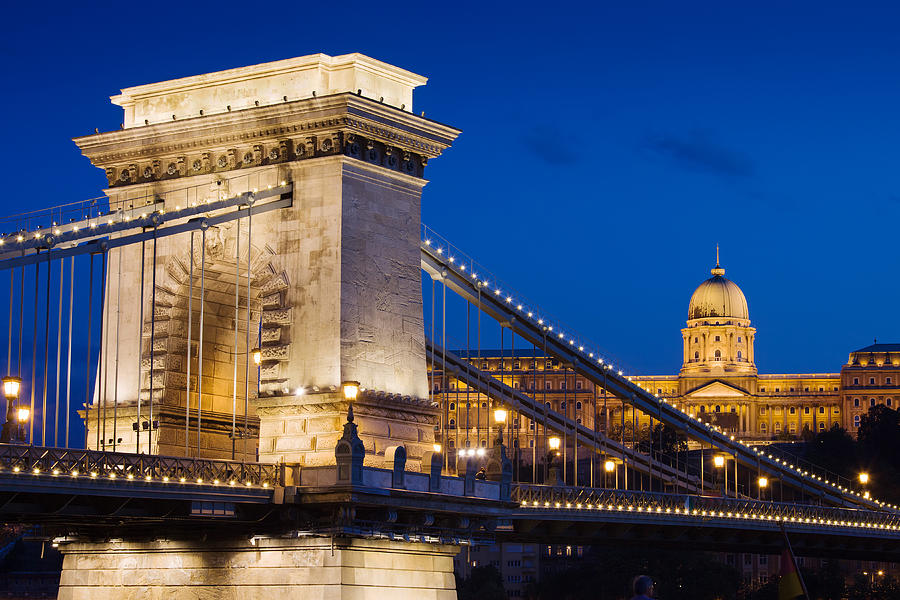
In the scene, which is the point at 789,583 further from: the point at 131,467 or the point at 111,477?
the point at 131,467

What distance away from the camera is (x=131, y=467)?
137 ft

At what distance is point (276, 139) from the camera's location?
169ft

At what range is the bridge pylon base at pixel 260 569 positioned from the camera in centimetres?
4731

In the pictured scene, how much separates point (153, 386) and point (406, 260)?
29.4ft

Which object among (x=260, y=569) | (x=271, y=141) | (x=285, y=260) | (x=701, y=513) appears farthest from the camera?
(x=701, y=513)

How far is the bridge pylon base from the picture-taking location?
47.3m

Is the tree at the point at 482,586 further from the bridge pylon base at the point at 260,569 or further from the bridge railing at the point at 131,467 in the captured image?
the bridge railing at the point at 131,467

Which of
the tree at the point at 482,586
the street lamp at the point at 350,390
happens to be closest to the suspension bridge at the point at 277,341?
the street lamp at the point at 350,390

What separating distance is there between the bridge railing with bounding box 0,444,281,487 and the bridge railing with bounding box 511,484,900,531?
40.4ft

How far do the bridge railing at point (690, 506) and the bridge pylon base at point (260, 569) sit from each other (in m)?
6.61

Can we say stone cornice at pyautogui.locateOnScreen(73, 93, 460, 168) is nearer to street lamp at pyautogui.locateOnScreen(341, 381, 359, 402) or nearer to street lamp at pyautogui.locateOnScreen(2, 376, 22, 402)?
street lamp at pyautogui.locateOnScreen(341, 381, 359, 402)

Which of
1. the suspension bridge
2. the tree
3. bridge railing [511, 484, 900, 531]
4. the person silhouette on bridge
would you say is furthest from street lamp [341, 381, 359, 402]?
the tree

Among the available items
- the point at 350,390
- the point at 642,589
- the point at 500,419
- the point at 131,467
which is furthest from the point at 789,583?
the point at 500,419

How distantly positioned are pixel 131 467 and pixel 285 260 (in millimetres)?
11205
